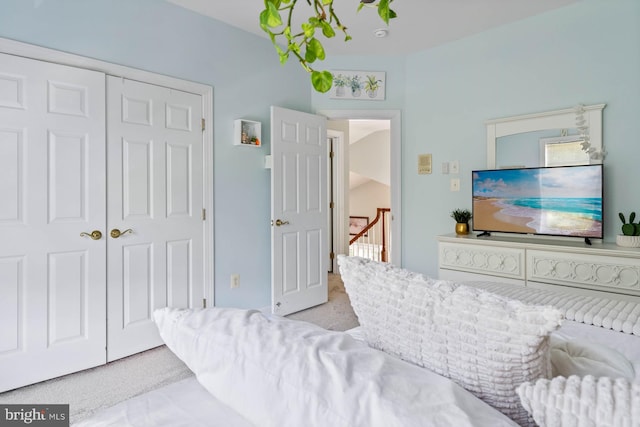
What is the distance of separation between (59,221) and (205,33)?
1.84 meters

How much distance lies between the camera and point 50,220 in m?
2.28

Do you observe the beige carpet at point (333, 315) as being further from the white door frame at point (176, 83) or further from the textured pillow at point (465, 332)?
the textured pillow at point (465, 332)

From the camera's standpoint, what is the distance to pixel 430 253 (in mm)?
3791

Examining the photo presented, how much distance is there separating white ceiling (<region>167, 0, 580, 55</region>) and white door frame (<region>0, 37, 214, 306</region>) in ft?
2.02

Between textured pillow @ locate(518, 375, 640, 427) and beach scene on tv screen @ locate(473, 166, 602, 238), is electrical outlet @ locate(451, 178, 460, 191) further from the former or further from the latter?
textured pillow @ locate(518, 375, 640, 427)

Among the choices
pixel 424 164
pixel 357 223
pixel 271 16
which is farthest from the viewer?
pixel 357 223

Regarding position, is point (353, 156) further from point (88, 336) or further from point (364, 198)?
point (88, 336)

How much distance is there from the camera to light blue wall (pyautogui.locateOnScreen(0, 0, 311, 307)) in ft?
7.72

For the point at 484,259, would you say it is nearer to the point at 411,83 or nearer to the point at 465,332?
the point at 411,83

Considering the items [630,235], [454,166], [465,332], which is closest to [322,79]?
[465,332]

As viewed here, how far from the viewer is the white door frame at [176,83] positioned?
7.27 feet

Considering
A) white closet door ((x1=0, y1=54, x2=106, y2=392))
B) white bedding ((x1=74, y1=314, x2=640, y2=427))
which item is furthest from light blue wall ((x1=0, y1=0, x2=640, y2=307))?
white bedding ((x1=74, y1=314, x2=640, y2=427))

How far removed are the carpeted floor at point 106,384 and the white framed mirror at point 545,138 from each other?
3065 mm

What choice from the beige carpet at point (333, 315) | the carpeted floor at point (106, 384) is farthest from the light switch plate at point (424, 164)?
the carpeted floor at point (106, 384)
